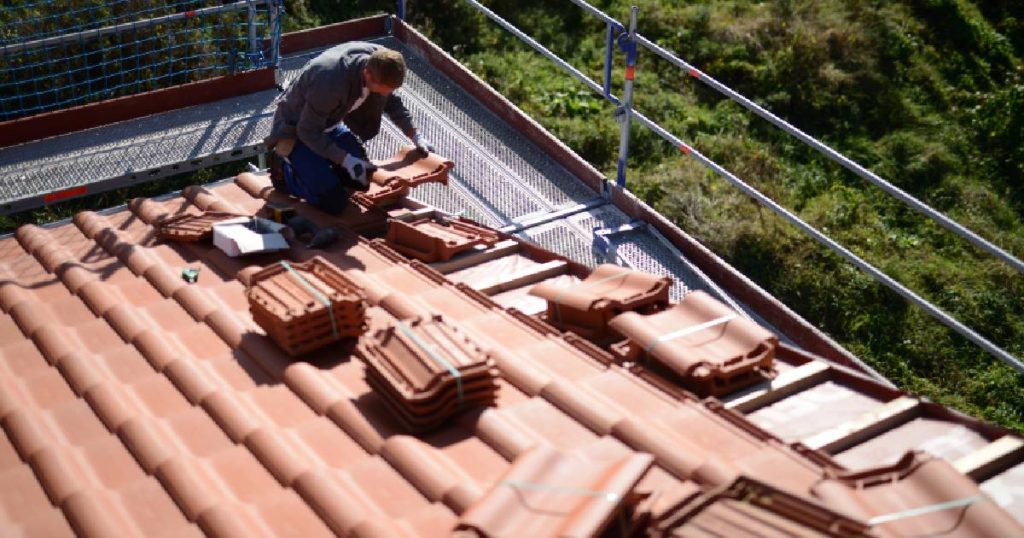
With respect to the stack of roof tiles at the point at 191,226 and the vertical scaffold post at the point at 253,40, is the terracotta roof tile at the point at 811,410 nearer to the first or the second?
the stack of roof tiles at the point at 191,226

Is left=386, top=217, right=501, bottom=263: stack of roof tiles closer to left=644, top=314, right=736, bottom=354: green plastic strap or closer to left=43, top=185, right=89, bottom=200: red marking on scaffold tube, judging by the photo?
left=644, top=314, right=736, bottom=354: green plastic strap

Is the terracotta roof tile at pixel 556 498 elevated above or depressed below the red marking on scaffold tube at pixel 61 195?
above

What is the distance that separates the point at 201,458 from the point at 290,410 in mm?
584

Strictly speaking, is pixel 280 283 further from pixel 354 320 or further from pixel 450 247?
pixel 450 247

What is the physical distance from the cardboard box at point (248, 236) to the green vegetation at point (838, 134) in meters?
4.54

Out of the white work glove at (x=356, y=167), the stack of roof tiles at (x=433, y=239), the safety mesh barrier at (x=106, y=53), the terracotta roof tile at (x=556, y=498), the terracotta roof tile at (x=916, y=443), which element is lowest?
the safety mesh barrier at (x=106, y=53)

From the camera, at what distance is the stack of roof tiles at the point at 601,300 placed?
697 centimetres

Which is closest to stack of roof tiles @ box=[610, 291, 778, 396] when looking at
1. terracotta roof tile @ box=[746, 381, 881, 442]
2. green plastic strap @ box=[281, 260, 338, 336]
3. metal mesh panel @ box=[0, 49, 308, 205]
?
terracotta roof tile @ box=[746, 381, 881, 442]

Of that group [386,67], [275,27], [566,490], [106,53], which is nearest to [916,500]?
[566,490]

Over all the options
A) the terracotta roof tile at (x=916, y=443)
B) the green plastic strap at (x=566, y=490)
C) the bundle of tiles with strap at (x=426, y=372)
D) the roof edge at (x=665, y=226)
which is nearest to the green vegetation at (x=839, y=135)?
the roof edge at (x=665, y=226)

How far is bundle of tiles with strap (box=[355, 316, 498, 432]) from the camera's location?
234 inches

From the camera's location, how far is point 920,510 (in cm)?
504

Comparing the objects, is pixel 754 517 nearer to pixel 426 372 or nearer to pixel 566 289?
pixel 426 372

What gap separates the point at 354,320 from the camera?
688 centimetres
